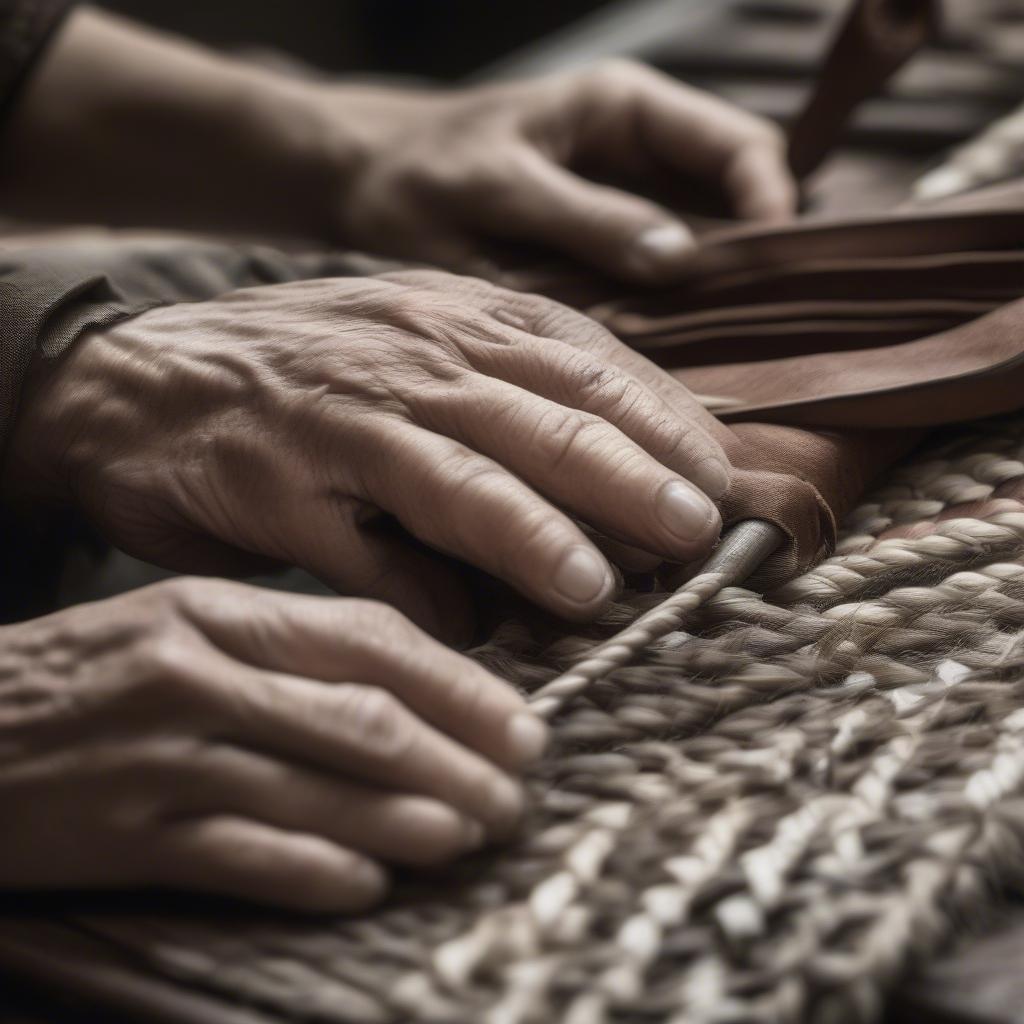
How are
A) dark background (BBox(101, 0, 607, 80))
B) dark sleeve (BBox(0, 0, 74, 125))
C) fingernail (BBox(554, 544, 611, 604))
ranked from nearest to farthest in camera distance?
fingernail (BBox(554, 544, 611, 604)), dark sleeve (BBox(0, 0, 74, 125)), dark background (BBox(101, 0, 607, 80))

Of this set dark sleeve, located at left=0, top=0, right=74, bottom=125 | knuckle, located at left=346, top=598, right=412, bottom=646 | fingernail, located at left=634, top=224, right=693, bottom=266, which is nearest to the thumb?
fingernail, located at left=634, top=224, right=693, bottom=266

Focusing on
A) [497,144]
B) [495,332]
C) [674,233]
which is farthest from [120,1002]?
[497,144]

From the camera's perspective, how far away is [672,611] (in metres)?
0.46

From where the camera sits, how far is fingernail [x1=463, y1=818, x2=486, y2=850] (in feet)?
1.26

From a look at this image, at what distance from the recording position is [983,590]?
494 mm

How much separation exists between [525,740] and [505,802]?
0.02 meters

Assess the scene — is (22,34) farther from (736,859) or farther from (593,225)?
(736,859)

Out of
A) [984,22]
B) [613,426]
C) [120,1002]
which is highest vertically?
[984,22]

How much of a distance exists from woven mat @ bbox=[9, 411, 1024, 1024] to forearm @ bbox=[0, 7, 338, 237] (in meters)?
0.81

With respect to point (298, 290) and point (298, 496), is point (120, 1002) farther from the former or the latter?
point (298, 290)

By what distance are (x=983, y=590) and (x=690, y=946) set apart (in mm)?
222

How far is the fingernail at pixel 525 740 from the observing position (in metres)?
0.39

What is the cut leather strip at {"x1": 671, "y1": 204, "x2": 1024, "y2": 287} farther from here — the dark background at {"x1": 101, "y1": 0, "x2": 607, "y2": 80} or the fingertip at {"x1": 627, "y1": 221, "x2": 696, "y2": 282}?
the dark background at {"x1": 101, "y1": 0, "x2": 607, "y2": 80}

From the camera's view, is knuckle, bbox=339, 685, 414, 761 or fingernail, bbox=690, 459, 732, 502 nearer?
knuckle, bbox=339, 685, 414, 761
